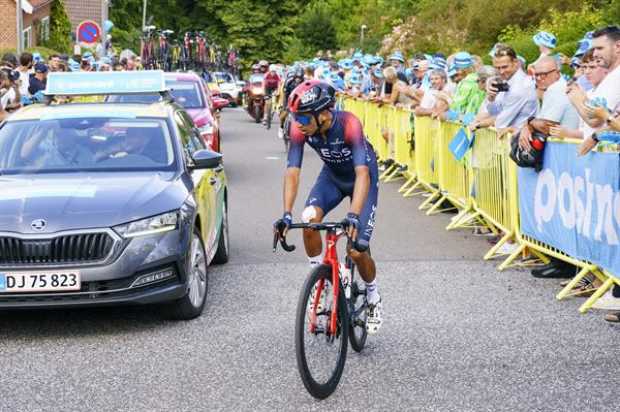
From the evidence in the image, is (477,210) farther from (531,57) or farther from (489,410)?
(531,57)

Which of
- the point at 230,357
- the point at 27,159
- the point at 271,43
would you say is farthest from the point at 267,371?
the point at 271,43

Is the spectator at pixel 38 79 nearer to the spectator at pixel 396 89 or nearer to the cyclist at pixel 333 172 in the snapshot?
the spectator at pixel 396 89

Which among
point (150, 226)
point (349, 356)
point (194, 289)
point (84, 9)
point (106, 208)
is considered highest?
point (84, 9)

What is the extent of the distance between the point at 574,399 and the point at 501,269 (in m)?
4.41

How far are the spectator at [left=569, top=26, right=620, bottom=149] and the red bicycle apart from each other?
2.71 meters

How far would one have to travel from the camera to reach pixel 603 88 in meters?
9.21

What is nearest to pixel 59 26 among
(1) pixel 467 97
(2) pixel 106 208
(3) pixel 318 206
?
(1) pixel 467 97

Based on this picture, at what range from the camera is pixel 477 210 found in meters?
13.1

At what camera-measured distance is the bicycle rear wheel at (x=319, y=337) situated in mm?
6270

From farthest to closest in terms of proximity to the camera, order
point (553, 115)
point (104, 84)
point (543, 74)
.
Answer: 1. point (104, 84)
2. point (543, 74)
3. point (553, 115)

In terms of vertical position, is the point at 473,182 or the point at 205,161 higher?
the point at 205,161

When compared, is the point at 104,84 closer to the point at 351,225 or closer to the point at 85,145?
the point at 85,145

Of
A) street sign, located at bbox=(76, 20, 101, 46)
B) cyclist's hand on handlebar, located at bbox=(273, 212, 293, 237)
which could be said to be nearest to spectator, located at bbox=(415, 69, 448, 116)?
cyclist's hand on handlebar, located at bbox=(273, 212, 293, 237)

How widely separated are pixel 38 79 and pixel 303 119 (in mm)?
13866
